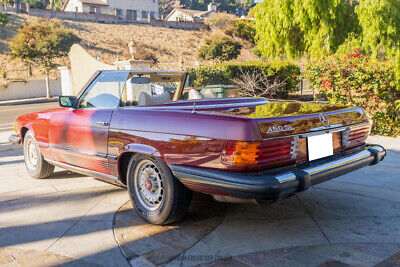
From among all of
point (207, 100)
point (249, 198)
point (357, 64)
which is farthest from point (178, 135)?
point (357, 64)

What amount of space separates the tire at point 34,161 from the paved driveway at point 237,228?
0.98ft

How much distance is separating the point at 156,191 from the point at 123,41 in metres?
50.7

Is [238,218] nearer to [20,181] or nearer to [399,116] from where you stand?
[20,181]

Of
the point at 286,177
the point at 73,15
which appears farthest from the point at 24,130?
the point at 73,15

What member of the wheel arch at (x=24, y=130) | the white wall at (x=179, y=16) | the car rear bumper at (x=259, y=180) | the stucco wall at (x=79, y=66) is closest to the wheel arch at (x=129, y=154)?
the car rear bumper at (x=259, y=180)

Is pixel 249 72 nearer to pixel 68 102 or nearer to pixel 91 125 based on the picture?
pixel 68 102

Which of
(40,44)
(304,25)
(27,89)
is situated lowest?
(27,89)

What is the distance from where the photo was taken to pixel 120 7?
66750 mm

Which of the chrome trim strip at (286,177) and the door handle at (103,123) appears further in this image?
the door handle at (103,123)

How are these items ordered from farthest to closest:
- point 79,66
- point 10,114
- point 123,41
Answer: point 123,41 → point 10,114 → point 79,66

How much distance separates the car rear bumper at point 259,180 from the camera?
2635 millimetres

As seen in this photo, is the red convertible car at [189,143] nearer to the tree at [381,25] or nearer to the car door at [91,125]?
the car door at [91,125]

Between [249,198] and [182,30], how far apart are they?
64.1 meters

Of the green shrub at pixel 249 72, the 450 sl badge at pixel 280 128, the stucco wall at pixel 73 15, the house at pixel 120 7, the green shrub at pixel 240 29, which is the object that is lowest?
the 450 sl badge at pixel 280 128
